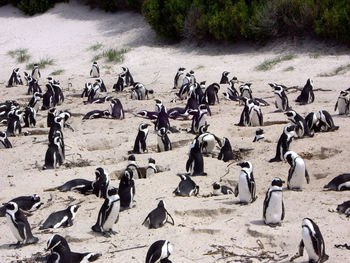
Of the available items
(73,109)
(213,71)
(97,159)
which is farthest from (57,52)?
(97,159)

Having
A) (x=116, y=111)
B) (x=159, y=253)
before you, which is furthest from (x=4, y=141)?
(x=159, y=253)

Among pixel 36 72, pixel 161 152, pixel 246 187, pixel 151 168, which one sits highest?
pixel 246 187

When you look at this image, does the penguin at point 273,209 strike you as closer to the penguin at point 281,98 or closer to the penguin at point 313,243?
the penguin at point 313,243

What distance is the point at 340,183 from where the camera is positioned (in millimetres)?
7547

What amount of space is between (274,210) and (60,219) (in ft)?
7.32

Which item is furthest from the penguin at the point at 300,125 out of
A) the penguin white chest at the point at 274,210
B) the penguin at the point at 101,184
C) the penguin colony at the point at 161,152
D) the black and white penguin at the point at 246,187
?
the penguin white chest at the point at 274,210

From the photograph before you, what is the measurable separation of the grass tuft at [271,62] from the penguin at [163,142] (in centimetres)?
681

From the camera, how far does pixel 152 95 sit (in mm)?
14992

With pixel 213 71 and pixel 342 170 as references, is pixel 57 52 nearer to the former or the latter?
pixel 213 71

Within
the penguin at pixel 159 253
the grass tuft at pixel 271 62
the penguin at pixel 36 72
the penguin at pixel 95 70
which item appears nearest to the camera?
the penguin at pixel 159 253

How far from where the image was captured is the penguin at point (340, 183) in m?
7.53

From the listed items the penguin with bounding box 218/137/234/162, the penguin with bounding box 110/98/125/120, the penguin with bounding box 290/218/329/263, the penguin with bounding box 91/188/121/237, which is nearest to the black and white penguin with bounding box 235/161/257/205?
the penguin with bounding box 91/188/121/237

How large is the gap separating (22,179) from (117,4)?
49.9 feet

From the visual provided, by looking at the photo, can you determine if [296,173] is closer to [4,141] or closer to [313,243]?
[313,243]
